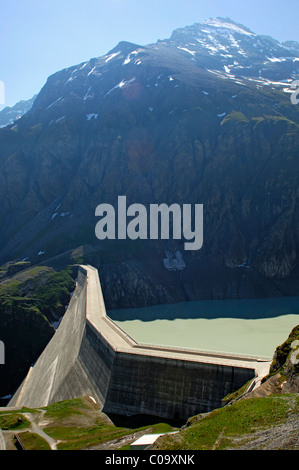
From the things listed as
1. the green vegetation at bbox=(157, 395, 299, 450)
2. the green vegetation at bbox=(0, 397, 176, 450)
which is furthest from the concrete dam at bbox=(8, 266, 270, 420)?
the green vegetation at bbox=(157, 395, 299, 450)

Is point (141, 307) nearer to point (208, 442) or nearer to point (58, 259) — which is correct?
point (58, 259)

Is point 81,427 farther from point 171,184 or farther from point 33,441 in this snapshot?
point 171,184

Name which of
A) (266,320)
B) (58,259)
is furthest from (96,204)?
(266,320)

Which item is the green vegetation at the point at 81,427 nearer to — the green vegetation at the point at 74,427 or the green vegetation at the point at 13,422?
the green vegetation at the point at 74,427

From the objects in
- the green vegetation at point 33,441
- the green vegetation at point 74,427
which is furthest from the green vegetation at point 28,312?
the green vegetation at point 33,441

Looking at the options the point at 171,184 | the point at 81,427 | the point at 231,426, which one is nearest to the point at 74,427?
the point at 81,427

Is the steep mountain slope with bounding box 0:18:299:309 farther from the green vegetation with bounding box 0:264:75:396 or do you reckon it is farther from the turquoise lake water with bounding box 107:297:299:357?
the green vegetation with bounding box 0:264:75:396

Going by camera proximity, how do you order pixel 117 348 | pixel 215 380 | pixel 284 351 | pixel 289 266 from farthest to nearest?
pixel 289 266, pixel 117 348, pixel 215 380, pixel 284 351

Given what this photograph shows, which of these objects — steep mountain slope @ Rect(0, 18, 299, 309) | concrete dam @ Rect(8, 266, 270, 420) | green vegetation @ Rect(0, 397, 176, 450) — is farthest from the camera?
steep mountain slope @ Rect(0, 18, 299, 309)
